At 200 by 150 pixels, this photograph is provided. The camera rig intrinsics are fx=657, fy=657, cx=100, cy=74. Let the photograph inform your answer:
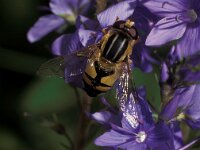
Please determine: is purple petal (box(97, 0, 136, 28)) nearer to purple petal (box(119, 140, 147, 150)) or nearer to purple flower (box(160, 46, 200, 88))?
purple flower (box(160, 46, 200, 88))

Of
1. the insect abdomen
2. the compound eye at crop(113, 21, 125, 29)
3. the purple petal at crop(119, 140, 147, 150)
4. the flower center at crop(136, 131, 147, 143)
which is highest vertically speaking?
the compound eye at crop(113, 21, 125, 29)

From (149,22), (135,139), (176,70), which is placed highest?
(149,22)

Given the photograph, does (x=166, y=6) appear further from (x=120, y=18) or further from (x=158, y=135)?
(x=158, y=135)

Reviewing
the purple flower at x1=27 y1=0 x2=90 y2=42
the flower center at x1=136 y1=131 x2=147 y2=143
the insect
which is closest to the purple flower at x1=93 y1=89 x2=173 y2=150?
the flower center at x1=136 y1=131 x2=147 y2=143

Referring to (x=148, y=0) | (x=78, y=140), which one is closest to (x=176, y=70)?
(x=148, y=0)

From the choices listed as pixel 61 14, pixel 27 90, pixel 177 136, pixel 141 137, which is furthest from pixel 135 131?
pixel 27 90

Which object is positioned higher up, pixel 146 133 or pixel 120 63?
pixel 120 63

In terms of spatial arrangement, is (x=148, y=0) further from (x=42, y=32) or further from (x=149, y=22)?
(x=42, y=32)
